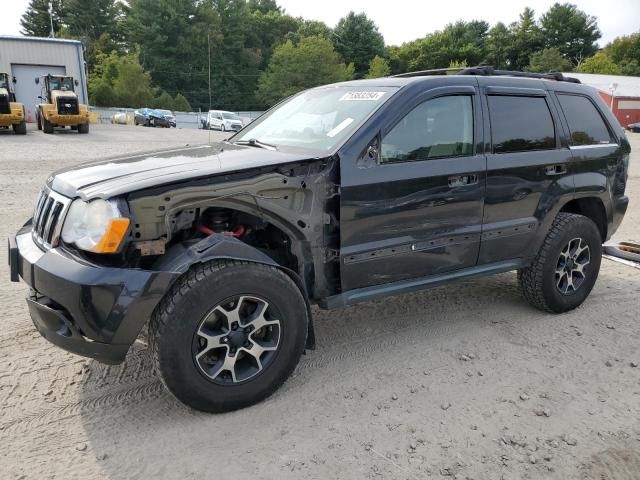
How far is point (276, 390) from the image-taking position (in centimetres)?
321

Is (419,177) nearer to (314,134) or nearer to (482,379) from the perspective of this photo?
(314,134)

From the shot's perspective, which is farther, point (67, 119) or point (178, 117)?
point (178, 117)

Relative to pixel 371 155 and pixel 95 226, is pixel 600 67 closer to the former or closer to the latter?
pixel 371 155

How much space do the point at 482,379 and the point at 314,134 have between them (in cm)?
199

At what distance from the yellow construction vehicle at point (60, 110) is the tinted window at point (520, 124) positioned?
72.9 ft

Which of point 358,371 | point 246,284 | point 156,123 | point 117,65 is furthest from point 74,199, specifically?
point 117,65

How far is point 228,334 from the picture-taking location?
296 cm

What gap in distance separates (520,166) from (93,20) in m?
78.0

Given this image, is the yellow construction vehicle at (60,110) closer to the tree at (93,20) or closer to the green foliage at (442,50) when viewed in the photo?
the tree at (93,20)

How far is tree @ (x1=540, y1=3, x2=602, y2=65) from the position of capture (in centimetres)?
7962

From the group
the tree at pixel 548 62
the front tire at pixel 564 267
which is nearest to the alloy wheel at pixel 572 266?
the front tire at pixel 564 267

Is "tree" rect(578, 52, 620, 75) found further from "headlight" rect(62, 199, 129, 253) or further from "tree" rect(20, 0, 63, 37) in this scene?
"headlight" rect(62, 199, 129, 253)

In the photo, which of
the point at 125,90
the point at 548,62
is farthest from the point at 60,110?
the point at 548,62

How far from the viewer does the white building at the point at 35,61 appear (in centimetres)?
3155
